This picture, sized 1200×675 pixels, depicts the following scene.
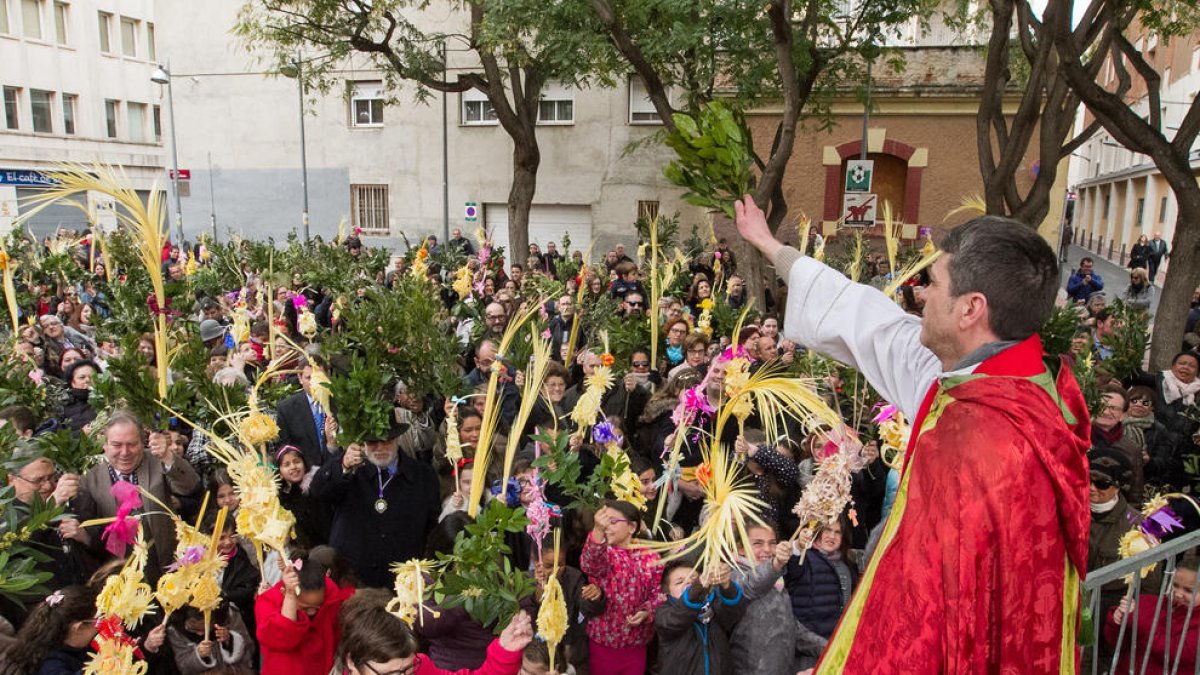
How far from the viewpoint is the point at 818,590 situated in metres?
4.20

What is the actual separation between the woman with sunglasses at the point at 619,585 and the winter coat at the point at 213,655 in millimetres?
1613

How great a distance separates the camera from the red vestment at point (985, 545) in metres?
1.55

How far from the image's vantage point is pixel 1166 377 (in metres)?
7.26

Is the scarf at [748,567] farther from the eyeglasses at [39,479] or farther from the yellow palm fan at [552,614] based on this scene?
the eyeglasses at [39,479]

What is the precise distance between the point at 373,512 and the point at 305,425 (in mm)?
1464

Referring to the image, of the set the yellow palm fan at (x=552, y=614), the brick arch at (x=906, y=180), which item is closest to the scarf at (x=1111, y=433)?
the yellow palm fan at (x=552, y=614)

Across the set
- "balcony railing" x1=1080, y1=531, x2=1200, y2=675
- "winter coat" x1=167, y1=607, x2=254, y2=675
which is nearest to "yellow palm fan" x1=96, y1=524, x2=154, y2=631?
"winter coat" x1=167, y1=607, x2=254, y2=675

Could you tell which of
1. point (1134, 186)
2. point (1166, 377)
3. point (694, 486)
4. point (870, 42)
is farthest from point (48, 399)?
point (1134, 186)

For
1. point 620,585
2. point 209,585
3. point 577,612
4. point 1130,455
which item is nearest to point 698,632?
point 620,585

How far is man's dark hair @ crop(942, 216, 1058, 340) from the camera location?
1.73 metres

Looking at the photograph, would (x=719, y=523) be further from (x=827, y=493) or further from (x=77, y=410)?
(x=77, y=410)

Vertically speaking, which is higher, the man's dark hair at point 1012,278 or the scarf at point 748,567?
the man's dark hair at point 1012,278

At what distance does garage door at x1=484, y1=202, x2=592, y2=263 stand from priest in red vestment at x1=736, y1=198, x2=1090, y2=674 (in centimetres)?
2089

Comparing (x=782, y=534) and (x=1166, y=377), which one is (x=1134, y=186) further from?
(x=782, y=534)
